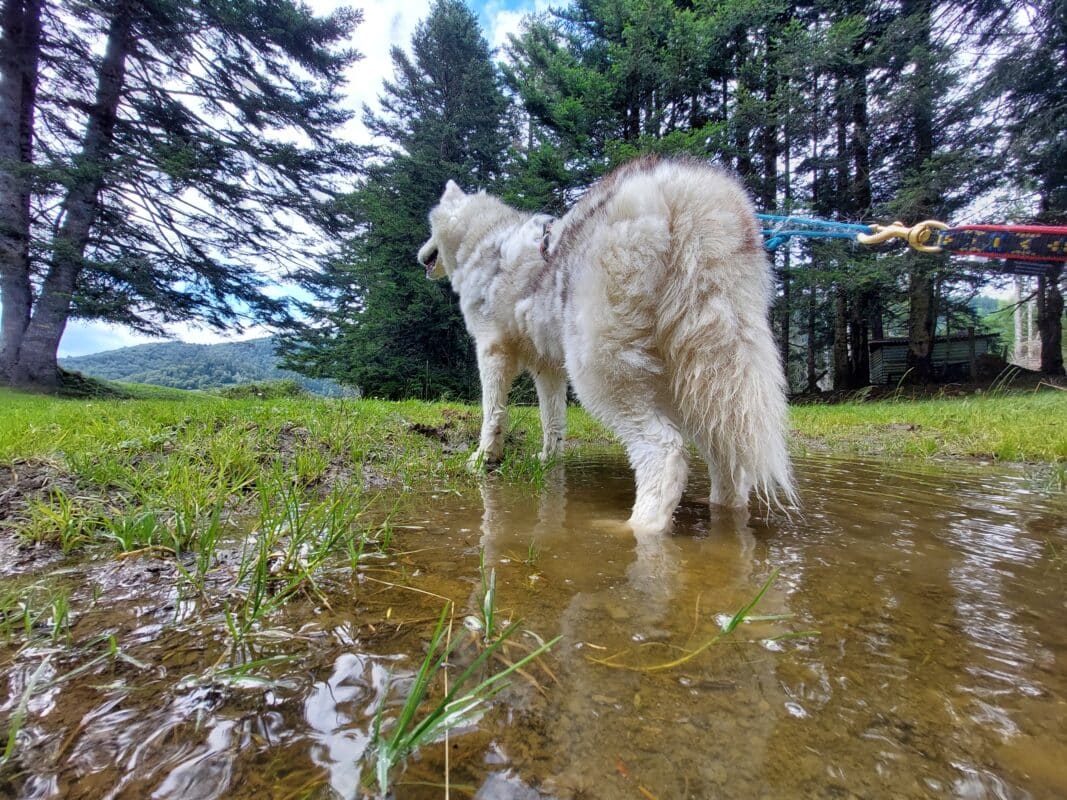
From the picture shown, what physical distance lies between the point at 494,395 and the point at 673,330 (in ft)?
6.04

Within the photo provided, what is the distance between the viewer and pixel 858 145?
46.2 ft

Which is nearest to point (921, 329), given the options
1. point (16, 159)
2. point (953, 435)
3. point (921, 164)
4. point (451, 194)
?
point (921, 164)

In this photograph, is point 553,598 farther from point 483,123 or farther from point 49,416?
point 483,123

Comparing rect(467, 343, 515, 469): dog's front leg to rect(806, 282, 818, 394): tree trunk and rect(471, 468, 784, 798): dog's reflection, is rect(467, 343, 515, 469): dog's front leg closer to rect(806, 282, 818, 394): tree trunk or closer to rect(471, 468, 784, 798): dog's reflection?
rect(471, 468, 784, 798): dog's reflection

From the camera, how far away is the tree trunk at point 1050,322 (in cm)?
1280

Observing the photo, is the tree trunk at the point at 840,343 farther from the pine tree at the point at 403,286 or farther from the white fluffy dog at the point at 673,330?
the white fluffy dog at the point at 673,330

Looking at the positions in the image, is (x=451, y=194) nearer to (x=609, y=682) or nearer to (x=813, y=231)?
(x=813, y=231)

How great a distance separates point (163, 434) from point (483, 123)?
1684cm

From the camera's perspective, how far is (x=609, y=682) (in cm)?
81

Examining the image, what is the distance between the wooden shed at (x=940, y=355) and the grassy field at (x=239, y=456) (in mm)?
11783

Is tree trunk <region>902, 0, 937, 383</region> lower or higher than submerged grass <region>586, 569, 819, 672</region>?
higher

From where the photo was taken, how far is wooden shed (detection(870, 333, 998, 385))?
14.7 m

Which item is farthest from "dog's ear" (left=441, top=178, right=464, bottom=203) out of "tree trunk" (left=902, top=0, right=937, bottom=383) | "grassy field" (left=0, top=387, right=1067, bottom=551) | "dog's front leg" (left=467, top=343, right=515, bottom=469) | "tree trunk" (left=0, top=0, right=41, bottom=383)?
"tree trunk" (left=902, top=0, right=937, bottom=383)

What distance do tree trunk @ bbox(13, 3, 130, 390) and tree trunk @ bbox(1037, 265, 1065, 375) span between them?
23.8 metres
